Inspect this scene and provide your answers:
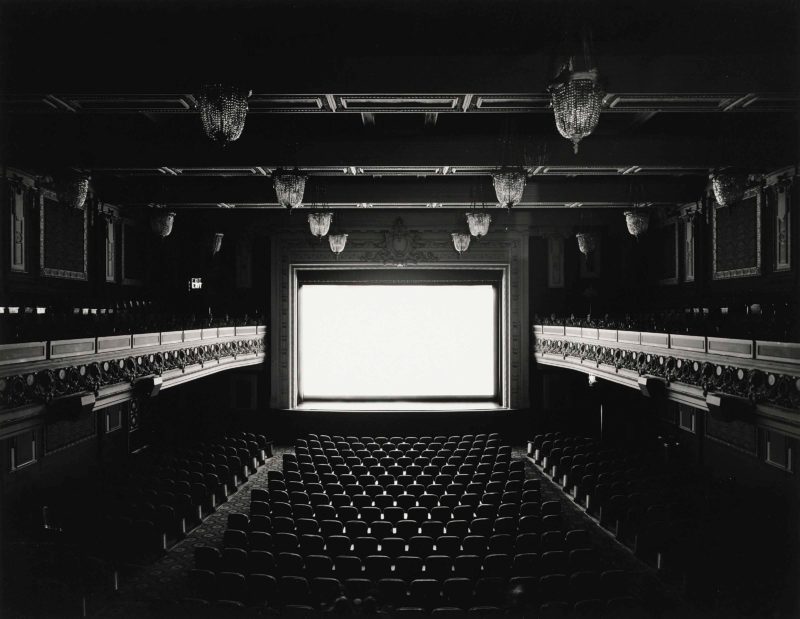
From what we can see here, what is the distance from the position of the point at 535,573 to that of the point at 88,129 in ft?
37.6

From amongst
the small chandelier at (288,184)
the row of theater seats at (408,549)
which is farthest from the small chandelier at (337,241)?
the small chandelier at (288,184)

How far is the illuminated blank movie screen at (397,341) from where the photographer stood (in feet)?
66.6

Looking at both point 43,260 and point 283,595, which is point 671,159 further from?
point 43,260

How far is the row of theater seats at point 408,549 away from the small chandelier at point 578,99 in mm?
5445

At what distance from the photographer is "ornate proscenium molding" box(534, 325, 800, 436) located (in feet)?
25.7

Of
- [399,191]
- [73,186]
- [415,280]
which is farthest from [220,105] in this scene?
[415,280]

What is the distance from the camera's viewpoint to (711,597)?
8.36 m

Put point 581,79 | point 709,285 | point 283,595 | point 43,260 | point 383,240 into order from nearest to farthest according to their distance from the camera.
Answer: point 581,79, point 283,595, point 43,260, point 709,285, point 383,240

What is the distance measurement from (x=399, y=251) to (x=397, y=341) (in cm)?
327

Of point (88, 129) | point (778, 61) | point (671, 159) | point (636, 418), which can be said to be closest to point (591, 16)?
point (778, 61)

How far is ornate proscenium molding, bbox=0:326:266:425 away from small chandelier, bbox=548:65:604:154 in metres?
7.80

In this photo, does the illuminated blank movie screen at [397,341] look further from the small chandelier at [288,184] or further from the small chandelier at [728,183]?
the small chandelier at [288,184]

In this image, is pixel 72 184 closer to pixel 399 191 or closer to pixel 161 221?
pixel 161 221

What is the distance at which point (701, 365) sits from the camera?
10023mm
